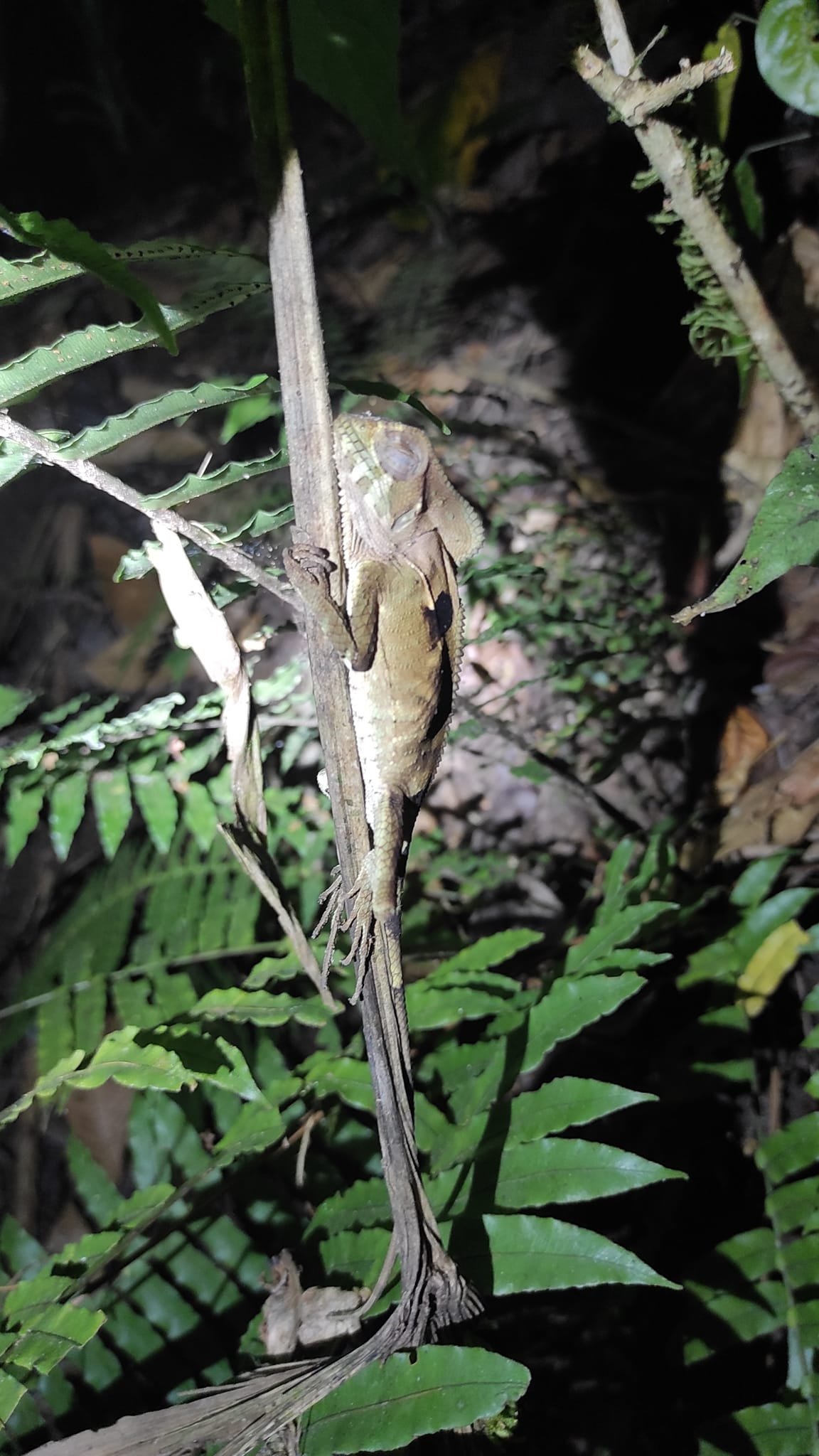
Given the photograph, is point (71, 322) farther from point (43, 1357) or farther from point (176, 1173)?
point (43, 1357)

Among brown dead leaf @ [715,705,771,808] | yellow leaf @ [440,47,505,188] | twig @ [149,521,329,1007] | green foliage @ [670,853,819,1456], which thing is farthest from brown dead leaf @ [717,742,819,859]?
yellow leaf @ [440,47,505,188]

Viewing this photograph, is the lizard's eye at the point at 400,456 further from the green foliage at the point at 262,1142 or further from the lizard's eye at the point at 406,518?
the green foliage at the point at 262,1142

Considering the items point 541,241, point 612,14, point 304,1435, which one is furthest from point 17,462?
point 541,241

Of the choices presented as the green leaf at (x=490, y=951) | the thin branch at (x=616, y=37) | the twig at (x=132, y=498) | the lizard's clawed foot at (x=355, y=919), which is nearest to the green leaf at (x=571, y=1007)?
the green leaf at (x=490, y=951)

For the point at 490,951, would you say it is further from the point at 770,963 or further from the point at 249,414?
the point at 249,414

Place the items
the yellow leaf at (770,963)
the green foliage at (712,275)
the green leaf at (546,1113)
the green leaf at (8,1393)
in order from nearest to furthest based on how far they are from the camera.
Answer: the green leaf at (8,1393) < the green leaf at (546,1113) < the green foliage at (712,275) < the yellow leaf at (770,963)

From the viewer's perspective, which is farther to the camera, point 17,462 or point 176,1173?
point 176,1173
